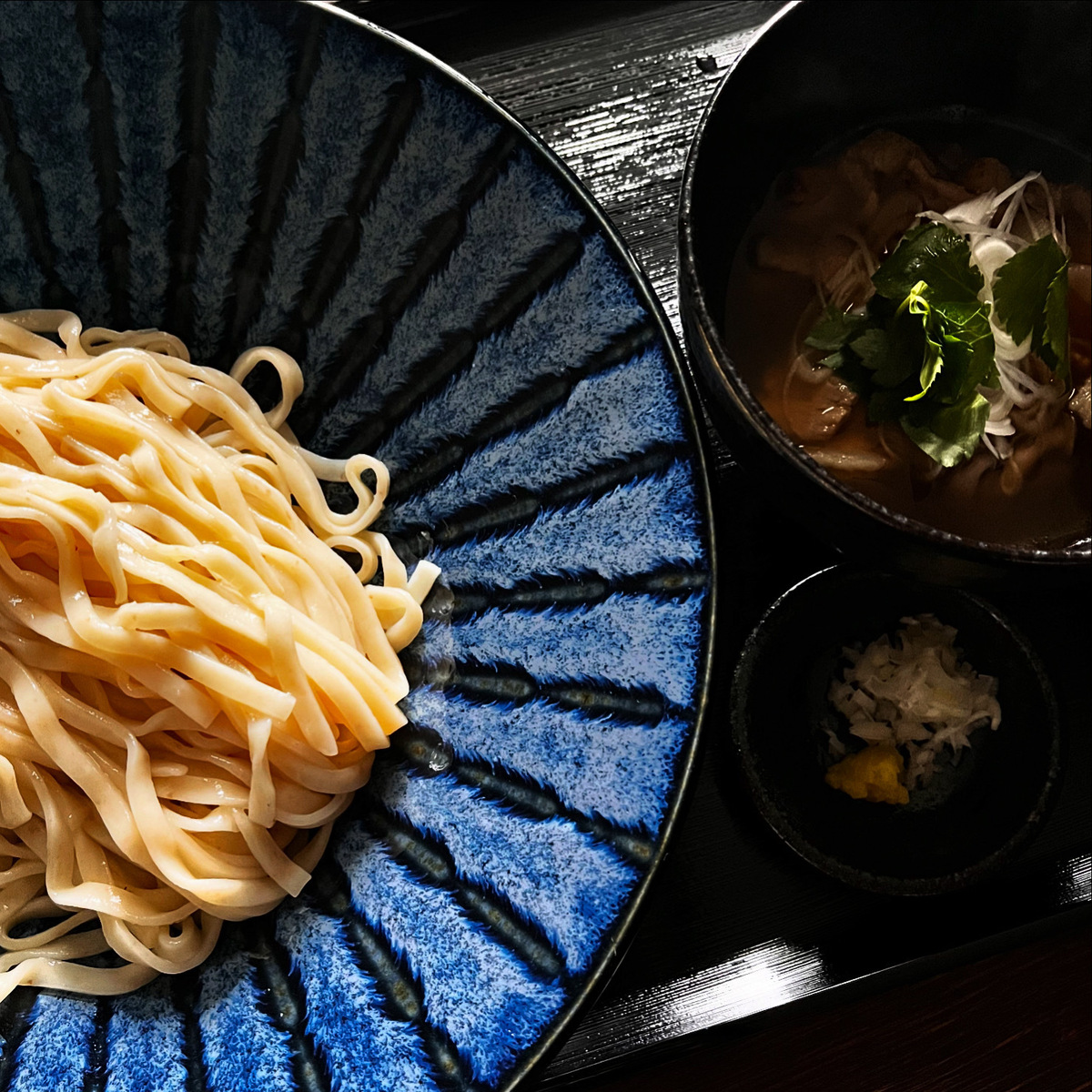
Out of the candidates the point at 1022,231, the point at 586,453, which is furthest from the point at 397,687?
the point at 1022,231

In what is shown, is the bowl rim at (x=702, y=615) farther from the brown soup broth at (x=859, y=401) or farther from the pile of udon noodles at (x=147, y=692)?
the pile of udon noodles at (x=147, y=692)

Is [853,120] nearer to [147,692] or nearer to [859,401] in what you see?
[859,401]

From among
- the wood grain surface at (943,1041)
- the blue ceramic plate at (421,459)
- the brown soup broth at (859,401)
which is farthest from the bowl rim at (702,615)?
the wood grain surface at (943,1041)

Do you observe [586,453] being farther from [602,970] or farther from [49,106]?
[49,106]

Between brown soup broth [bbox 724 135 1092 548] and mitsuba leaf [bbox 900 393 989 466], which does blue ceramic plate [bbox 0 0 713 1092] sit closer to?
brown soup broth [bbox 724 135 1092 548]

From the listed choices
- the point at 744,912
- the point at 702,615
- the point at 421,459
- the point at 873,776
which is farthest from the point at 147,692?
the point at 873,776

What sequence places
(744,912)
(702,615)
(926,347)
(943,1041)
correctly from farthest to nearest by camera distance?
(943,1041), (744,912), (926,347), (702,615)

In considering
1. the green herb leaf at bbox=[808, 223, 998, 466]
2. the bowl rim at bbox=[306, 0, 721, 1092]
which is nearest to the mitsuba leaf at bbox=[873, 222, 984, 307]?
the green herb leaf at bbox=[808, 223, 998, 466]
